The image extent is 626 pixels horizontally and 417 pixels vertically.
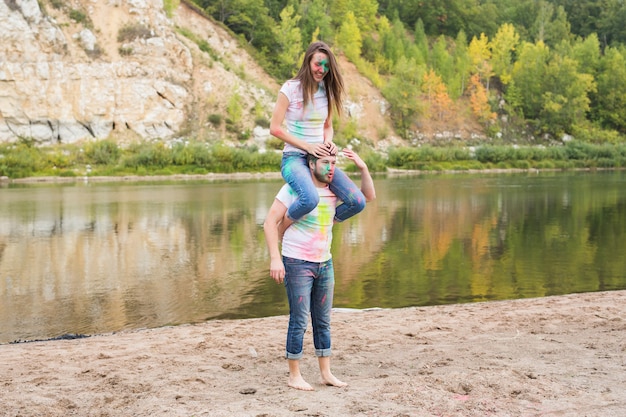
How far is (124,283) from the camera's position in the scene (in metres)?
14.4

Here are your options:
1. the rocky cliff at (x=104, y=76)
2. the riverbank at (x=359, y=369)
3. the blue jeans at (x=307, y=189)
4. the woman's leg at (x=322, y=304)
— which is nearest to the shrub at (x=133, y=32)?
the rocky cliff at (x=104, y=76)

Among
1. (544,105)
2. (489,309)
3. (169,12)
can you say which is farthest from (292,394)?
(544,105)

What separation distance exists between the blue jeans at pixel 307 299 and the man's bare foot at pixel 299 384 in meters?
0.18

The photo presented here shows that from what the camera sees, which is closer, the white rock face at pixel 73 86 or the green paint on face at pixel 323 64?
the green paint on face at pixel 323 64

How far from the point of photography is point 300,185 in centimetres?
581

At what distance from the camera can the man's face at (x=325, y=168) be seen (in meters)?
5.95

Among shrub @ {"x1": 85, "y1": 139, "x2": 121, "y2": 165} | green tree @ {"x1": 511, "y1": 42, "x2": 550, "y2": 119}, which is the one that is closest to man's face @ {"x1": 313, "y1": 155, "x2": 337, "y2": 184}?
shrub @ {"x1": 85, "y1": 139, "x2": 121, "y2": 165}

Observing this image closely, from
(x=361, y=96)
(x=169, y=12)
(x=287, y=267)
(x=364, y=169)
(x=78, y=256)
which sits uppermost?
(x=169, y=12)

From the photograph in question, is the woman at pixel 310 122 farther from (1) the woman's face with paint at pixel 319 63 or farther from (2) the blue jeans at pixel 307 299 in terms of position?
(2) the blue jeans at pixel 307 299

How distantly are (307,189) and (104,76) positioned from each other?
65.8 metres

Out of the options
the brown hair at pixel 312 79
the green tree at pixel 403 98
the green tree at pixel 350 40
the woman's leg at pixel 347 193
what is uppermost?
the green tree at pixel 350 40

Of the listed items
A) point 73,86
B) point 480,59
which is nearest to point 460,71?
point 480,59

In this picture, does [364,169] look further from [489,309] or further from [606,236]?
[606,236]

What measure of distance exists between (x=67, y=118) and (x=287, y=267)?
6433 centimetres
